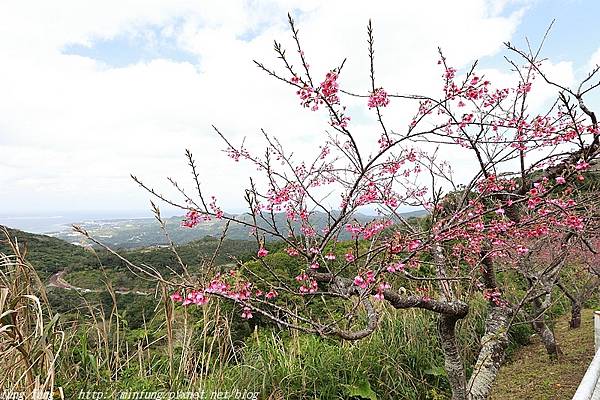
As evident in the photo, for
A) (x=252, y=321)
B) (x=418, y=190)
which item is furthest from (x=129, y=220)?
(x=418, y=190)

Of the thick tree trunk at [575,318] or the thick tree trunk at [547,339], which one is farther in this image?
the thick tree trunk at [575,318]

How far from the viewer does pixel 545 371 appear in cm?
395

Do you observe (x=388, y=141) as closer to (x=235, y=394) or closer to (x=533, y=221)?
(x=533, y=221)

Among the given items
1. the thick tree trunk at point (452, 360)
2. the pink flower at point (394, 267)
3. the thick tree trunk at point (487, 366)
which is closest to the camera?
the pink flower at point (394, 267)

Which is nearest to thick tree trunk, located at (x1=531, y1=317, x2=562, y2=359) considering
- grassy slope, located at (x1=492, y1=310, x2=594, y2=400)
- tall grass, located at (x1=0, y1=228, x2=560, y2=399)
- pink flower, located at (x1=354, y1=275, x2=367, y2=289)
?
grassy slope, located at (x1=492, y1=310, x2=594, y2=400)

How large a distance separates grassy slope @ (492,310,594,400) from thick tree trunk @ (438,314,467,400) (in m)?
1.19

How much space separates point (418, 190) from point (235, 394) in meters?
2.59

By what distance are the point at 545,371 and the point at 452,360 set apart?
1947 millimetres

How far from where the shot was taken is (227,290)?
2.29m

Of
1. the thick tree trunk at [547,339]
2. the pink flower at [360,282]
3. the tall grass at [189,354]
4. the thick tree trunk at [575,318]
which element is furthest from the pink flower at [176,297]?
the thick tree trunk at [575,318]

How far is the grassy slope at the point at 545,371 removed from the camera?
3.49 metres

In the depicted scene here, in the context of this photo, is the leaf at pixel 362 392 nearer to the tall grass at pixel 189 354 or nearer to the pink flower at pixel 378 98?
the tall grass at pixel 189 354

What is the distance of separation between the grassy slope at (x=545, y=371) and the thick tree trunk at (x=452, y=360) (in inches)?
47.0

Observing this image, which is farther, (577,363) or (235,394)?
(577,363)
